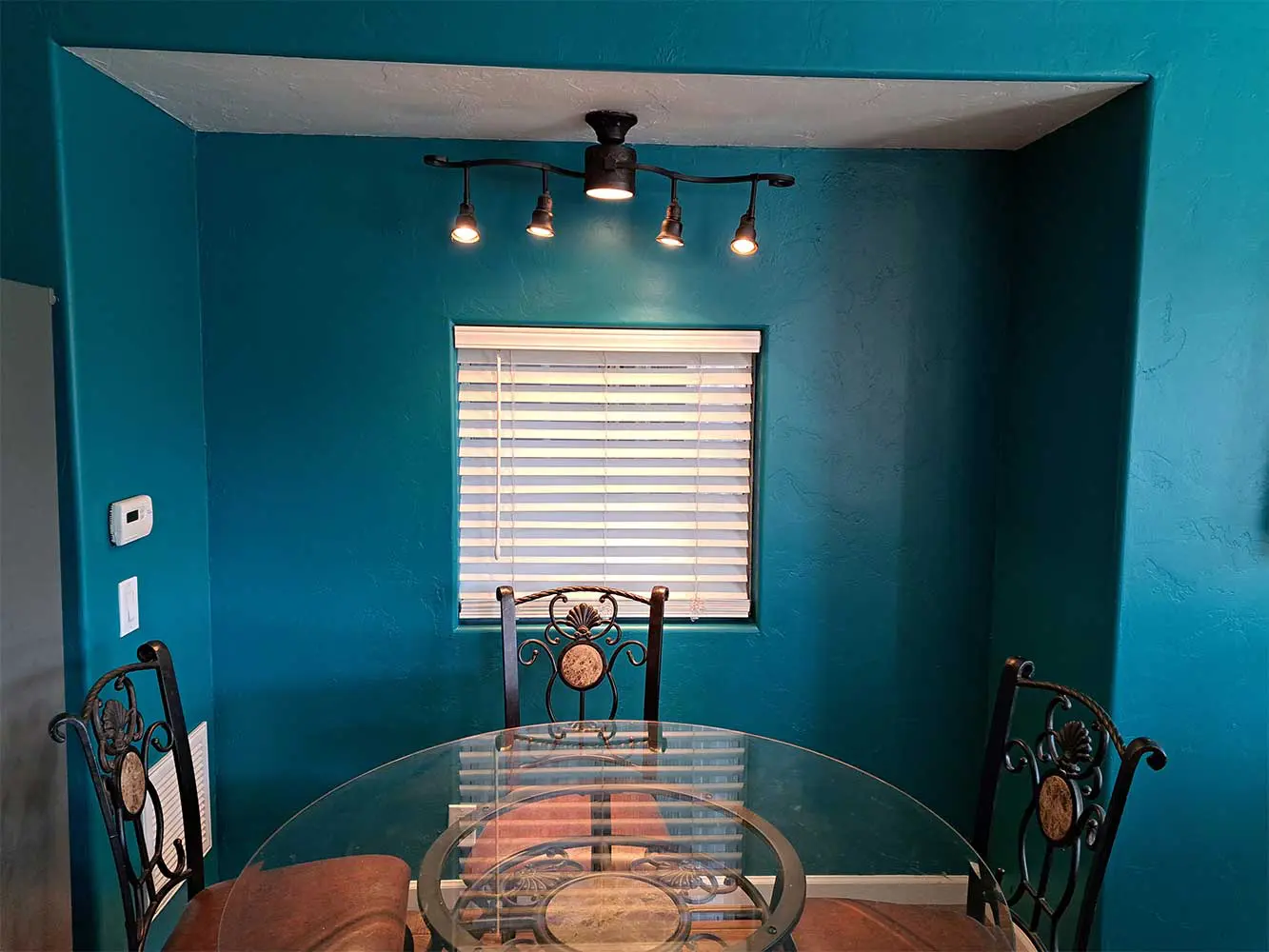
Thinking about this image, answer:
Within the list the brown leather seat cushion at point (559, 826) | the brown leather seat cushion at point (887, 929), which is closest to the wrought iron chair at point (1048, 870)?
the brown leather seat cushion at point (887, 929)

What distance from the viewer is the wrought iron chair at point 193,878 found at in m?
1.48

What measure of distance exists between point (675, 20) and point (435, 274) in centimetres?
102

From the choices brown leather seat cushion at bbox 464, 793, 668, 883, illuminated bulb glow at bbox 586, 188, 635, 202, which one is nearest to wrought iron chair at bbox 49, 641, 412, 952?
brown leather seat cushion at bbox 464, 793, 668, 883

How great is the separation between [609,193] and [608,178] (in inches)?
1.8

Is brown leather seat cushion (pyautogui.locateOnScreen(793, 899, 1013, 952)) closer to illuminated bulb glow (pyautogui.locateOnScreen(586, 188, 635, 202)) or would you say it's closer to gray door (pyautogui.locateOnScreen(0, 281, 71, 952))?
gray door (pyautogui.locateOnScreen(0, 281, 71, 952))

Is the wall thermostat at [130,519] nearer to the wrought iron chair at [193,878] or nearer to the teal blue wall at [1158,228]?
the wrought iron chair at [193,878]

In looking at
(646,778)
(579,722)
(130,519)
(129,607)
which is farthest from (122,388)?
(646,778)

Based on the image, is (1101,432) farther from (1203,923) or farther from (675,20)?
(675,20)

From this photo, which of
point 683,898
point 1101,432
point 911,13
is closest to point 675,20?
point 911,13

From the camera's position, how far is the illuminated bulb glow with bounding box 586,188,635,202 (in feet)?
7.59

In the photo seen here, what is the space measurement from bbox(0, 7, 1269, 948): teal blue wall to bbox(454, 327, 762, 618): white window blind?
0.91 meters

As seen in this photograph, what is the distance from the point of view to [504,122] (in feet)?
7.71

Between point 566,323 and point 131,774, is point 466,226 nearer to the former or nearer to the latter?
point 566,323

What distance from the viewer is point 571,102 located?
7.13ft
